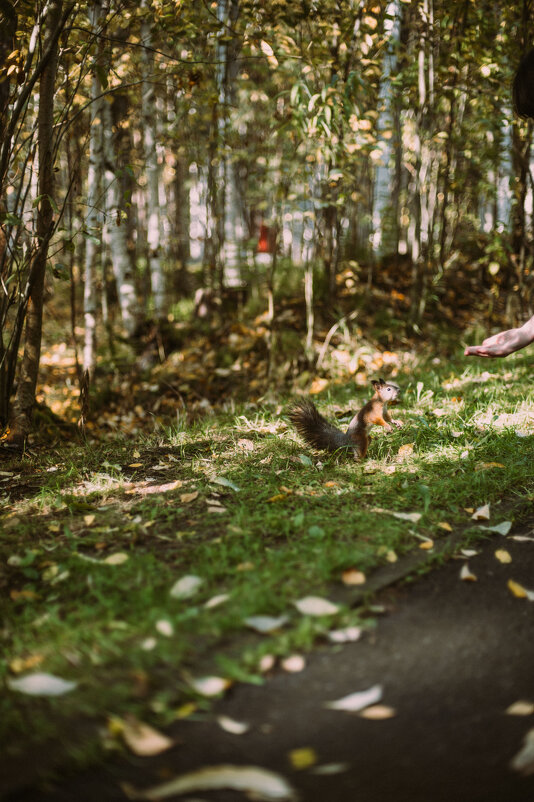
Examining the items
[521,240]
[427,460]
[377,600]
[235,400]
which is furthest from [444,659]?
[521,240]

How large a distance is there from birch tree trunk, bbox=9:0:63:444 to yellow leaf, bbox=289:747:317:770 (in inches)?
121

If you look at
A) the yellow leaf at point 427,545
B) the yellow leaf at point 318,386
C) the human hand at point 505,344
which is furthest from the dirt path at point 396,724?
the yellow leaf at point 318,386

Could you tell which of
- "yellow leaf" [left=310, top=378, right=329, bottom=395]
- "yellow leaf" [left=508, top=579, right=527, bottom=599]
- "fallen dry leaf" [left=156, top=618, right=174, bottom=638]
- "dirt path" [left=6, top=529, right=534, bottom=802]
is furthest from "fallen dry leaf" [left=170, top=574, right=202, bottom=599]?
"yellow leaf" [left=310, top=378, right=329, bottom=395]

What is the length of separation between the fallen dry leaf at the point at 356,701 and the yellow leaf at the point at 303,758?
0.50 ft

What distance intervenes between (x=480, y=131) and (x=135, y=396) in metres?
5.82

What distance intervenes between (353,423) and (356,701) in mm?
1808

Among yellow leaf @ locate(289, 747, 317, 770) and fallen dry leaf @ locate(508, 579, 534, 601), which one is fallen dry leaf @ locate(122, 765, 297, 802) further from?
fallen dry leaf @ locate(508, 579, 534, 601)

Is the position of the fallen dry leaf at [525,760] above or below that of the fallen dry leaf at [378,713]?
below

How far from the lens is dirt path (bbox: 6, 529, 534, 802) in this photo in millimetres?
1289

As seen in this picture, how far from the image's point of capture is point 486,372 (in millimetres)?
5125

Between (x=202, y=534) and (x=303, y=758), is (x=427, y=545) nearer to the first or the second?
(x=202, y=534)

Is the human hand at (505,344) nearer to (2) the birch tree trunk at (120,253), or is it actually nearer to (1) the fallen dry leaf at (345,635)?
(1) the fallen dry leaf at (345,635)

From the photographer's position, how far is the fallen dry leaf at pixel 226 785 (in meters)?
1.25

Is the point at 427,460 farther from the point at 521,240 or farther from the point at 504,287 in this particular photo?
the point at 504,287
